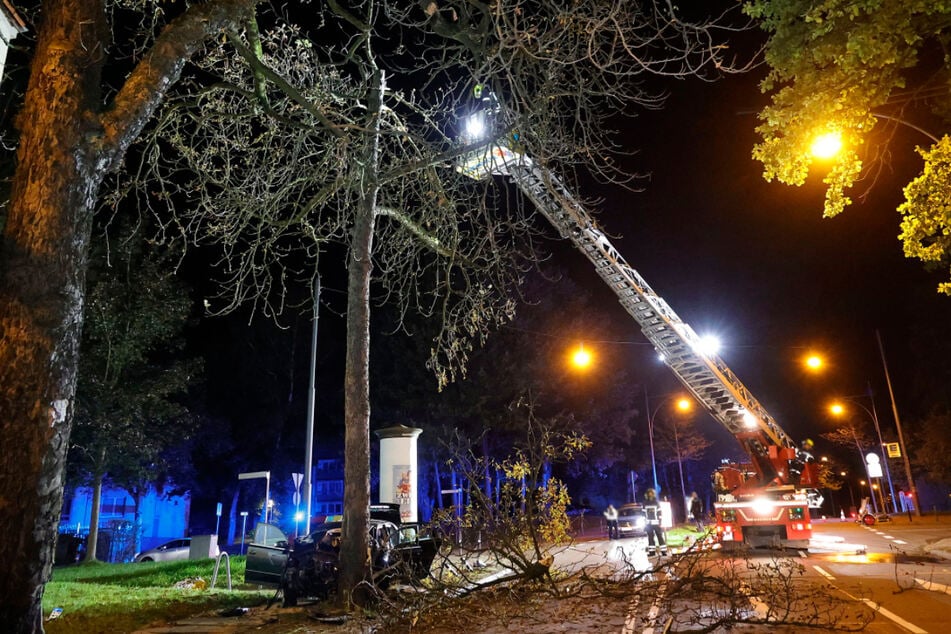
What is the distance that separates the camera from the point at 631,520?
29.3 meters

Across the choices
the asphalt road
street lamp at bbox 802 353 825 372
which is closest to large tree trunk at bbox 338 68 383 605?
the asphalt road

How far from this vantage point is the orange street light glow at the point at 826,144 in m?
8.98

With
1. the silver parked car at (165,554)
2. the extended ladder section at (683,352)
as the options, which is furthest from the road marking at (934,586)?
the silver parked car at (165,554)

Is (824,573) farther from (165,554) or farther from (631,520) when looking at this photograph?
(165,554)

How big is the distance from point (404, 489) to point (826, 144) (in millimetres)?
12447

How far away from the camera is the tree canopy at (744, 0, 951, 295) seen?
25.8 feet

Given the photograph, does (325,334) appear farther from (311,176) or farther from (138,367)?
(311,176)

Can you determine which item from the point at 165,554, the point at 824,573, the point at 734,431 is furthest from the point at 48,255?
the point at 165,554

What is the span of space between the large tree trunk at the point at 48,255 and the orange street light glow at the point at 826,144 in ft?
27.3

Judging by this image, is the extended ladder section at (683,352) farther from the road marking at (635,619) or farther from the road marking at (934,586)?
the road marking at (635,619)

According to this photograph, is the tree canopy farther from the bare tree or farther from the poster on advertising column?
the poster on advertising column

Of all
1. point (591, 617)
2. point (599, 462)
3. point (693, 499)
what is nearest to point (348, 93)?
point (591, 617)

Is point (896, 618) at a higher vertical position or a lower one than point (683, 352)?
lower

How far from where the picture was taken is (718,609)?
27.3 feet
